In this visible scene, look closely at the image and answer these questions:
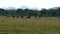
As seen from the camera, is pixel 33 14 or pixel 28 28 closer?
pixel 28 28

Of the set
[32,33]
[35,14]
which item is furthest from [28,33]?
[35,14]

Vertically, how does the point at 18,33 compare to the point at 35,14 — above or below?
above

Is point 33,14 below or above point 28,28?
below

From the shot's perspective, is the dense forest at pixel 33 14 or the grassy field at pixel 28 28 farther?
the dense forest at pixel 33 14

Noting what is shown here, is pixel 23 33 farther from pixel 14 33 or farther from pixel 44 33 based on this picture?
pixel 44 33

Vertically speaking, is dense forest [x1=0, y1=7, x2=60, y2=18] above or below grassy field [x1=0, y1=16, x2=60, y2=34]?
below

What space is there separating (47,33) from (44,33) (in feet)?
0.97

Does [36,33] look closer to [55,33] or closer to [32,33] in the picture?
[32,33]

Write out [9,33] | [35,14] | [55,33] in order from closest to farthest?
[9,33], [55,33], [35,14]

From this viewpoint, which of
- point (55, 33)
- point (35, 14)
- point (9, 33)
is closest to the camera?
point (9, 33)

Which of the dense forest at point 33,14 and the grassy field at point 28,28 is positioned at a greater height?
the grassy field at point 28,28

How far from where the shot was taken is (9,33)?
54.8 feet

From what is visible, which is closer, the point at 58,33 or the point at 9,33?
the point at 9,33

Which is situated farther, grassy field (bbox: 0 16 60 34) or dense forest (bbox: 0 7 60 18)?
dense forest (bbox: 0 7 60 18)
